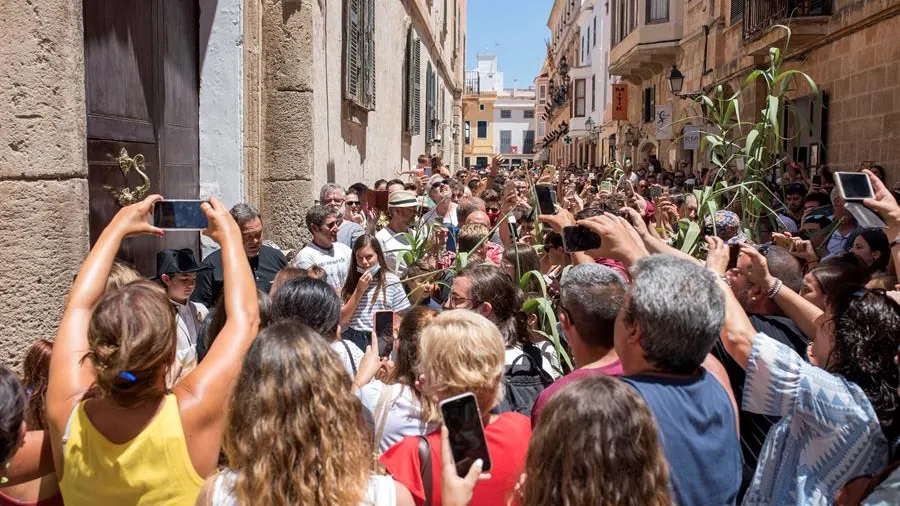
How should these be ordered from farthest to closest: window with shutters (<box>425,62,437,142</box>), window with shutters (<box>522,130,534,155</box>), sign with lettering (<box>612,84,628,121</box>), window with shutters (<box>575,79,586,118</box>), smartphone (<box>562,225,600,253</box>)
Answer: window with shutters (<box>522,130,534,155</box>) → window with shutters (<box>575,79,586,118</box>) → sign with lettering (<box>612,84,628,121</box>) → window with shutters (<box>425,62,437,142</box>) → smartphone (<box>562,225,600,253</box>)

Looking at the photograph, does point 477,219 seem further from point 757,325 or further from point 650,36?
point 650,36

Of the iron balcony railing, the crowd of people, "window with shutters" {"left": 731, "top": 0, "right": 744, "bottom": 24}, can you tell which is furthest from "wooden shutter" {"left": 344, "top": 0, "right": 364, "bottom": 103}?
"window with shutters" {"left": 731, "top": 0, "right": 744, "bottom": 24}

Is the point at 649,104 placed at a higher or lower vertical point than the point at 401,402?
higher

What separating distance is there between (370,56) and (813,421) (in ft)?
27.5

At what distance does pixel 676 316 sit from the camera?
78.2 inches

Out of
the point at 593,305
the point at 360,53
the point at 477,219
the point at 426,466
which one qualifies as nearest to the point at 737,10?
the point at 360,53

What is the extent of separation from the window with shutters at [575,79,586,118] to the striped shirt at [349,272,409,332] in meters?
37.1

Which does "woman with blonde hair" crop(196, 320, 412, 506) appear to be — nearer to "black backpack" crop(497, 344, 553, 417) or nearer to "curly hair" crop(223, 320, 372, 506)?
"curly hair" crop(223, 320, 372, 506)

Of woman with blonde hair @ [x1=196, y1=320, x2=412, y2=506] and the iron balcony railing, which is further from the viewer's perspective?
the iron balcony railing

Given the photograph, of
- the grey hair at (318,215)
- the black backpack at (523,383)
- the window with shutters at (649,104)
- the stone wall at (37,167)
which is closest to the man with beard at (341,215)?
the grey hair at (318,215)

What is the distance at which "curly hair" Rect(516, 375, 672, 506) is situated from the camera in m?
1.55

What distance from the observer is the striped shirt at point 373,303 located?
170 inches

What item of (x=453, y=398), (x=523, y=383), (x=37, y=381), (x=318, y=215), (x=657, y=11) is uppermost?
(x=657, y=11)

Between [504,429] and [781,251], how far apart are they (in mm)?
2007
